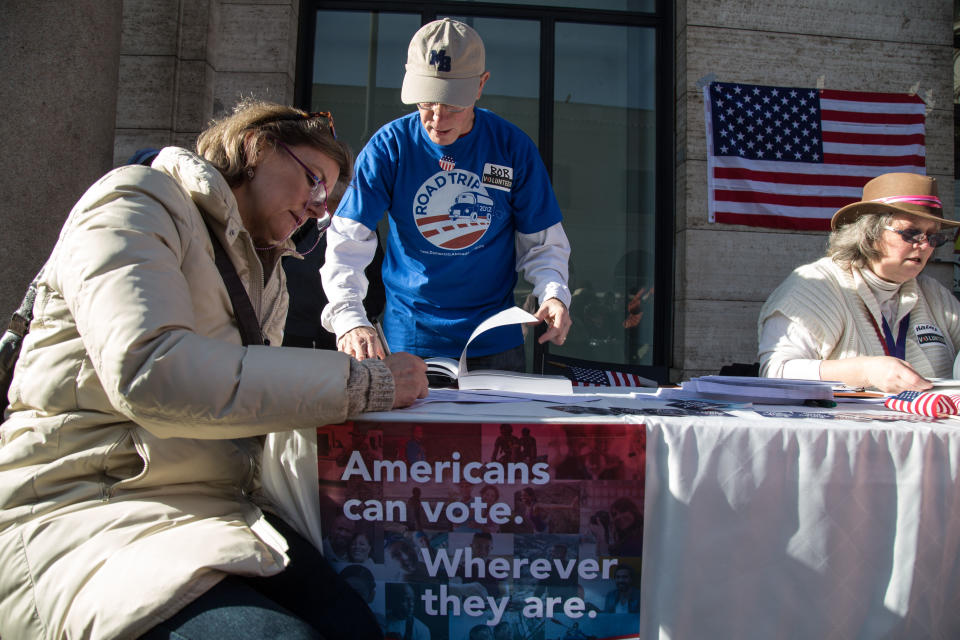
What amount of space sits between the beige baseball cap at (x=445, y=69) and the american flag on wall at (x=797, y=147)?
3.27 meters

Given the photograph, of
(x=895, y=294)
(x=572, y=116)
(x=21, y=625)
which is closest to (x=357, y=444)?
(x=21, y=625)

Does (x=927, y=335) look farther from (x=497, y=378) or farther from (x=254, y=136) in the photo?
(x=254, y=136)

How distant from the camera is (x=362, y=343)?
1.99 meters

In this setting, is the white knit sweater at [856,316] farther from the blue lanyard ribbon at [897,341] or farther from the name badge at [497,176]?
the name badge at [497,176]

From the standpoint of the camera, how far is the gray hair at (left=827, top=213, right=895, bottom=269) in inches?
104

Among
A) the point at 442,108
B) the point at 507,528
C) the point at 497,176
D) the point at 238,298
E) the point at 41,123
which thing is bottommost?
the point at 507,528

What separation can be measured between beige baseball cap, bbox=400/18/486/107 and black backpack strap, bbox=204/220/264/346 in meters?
1.02

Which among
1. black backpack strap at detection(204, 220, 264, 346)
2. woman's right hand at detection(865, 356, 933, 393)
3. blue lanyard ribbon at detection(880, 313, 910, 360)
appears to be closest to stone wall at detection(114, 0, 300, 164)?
black backpack strap at detection(204, 220, 264, 346)

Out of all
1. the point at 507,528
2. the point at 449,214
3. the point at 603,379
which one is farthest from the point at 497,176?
the point at 507,528

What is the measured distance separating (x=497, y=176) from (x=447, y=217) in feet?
0.78

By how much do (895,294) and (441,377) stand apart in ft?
6.08

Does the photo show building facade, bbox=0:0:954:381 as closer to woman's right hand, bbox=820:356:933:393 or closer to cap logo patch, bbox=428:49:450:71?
cap logo patch, bbox=428:49:450:71

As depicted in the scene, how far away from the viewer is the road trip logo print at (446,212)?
95.3 inches

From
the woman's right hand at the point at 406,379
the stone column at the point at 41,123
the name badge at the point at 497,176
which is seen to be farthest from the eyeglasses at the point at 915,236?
the stone column at the point at 41,123
